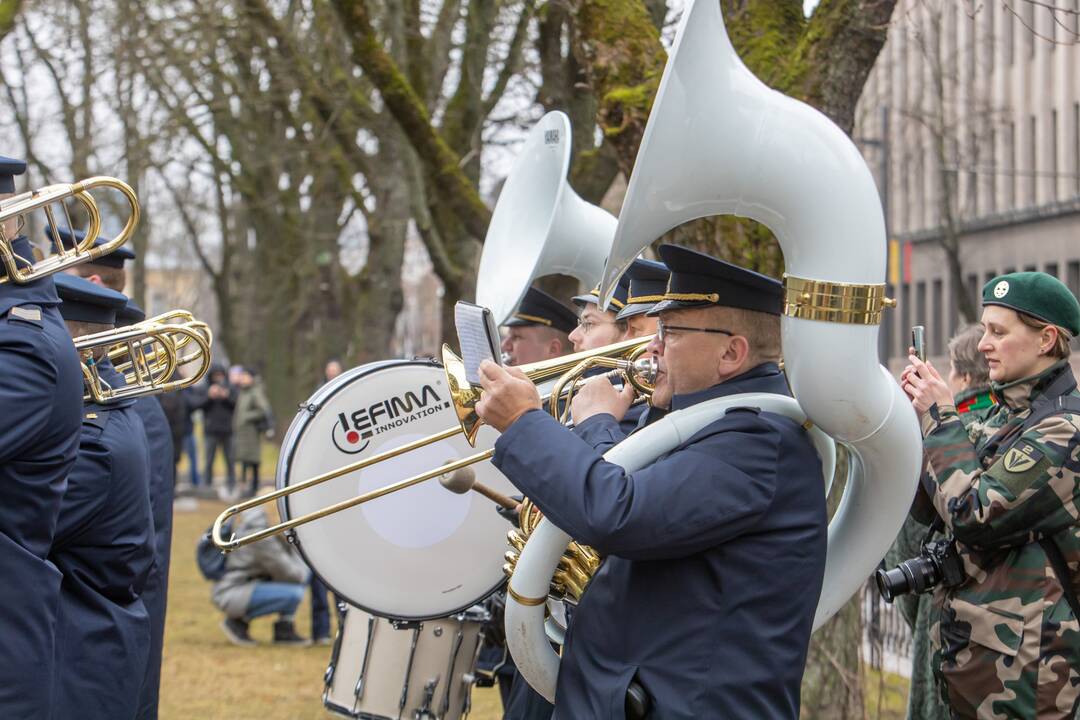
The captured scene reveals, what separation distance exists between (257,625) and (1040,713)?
7.50 m

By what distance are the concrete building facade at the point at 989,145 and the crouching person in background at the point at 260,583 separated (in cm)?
1957

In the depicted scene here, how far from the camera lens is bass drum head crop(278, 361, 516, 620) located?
4516mm

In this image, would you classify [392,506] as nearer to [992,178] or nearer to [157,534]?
[157,534]

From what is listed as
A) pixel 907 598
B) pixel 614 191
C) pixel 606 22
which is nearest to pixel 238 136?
pixel 614 191

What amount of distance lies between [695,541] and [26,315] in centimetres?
168

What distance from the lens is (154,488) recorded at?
4891mm

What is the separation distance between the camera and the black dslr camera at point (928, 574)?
400 centimetres

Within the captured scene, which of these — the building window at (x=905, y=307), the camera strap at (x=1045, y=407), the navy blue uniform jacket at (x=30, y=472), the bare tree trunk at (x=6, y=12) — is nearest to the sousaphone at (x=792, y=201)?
the camera strap at (x=1045, y=407)

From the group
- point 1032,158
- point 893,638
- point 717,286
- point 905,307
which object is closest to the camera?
point 717,286

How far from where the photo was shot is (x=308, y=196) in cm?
2269

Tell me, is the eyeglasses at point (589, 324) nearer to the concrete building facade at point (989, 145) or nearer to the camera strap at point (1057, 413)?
the camera strap at point (1057, 413)

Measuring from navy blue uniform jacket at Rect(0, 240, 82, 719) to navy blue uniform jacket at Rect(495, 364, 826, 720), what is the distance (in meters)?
1.15

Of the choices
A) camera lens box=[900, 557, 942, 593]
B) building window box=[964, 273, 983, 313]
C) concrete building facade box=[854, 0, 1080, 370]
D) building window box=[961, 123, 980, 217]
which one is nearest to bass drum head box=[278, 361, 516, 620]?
camera lens box=[900, 557, 942, 593]

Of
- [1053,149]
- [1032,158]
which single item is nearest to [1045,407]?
[1053,149]
